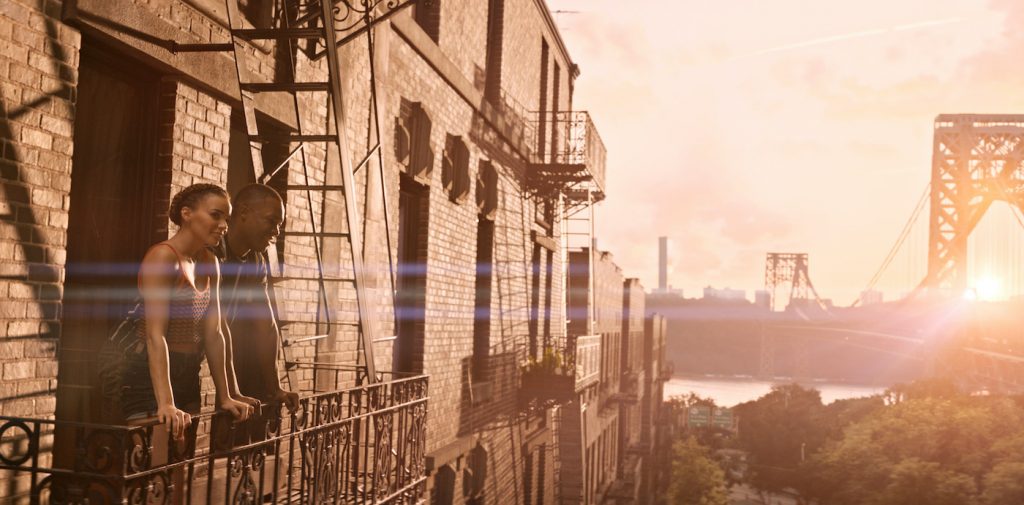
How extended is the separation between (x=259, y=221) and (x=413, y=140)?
5.76 meters

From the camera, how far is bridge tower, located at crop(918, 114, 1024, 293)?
45438 millimetres

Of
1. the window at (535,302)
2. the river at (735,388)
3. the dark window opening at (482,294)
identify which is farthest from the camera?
the river at (735,388)

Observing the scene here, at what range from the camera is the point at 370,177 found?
8.88 metres

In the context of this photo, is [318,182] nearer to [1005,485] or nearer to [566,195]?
[566,195]

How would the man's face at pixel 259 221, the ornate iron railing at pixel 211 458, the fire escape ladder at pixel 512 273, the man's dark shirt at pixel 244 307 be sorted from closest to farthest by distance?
the ornate iron railing at pixel 211 458
the man's face at pixel 259 221
the man's dark shirt at pixel 244 307
the fire escape ladder at pixel 512 273

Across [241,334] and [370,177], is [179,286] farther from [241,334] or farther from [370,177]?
[370,177]

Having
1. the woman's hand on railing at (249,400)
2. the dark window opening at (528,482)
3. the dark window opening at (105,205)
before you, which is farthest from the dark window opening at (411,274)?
the dark window opening at (528,482)

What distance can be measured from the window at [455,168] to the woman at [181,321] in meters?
7.66

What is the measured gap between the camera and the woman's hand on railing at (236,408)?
14.3 ft

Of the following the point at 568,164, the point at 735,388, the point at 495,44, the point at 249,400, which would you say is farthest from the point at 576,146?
the point at 735,388

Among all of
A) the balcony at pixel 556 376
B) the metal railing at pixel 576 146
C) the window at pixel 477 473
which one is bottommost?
the window at pixel 477 473

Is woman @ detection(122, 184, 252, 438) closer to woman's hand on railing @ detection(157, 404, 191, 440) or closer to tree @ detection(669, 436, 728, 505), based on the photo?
woman's hand on railing @ detection(157, 404, 191, 440)

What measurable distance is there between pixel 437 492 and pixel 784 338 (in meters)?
119

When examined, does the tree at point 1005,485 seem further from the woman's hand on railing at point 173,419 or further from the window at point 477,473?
the woman's hand on railing at point 173,419
